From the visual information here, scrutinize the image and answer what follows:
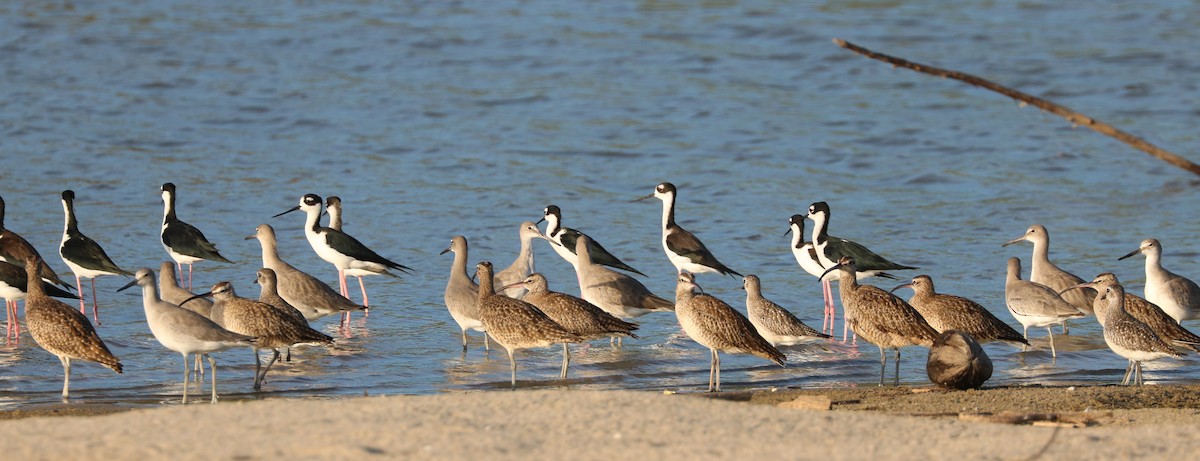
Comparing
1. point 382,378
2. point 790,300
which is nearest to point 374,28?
point 790,300

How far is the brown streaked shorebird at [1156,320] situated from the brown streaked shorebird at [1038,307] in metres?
0.43

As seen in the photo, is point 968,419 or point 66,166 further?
point 66,166

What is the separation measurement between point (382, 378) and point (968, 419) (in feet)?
15.5

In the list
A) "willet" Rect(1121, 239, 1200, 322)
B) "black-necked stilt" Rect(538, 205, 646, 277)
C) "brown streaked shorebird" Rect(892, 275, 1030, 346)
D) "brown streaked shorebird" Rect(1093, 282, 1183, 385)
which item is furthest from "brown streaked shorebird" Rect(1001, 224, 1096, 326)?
"black-necked stilt" Rect(538, 205, 646, 277)

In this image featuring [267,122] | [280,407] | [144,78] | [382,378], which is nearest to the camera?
[280,407]

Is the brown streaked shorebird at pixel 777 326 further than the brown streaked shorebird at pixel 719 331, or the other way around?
the brown streaked shorebird at pixel 777 326

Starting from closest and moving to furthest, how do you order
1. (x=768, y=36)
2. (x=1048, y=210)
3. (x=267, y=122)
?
(x=1048, y=210) < (x=267, y=122) < (x=768, y=36)

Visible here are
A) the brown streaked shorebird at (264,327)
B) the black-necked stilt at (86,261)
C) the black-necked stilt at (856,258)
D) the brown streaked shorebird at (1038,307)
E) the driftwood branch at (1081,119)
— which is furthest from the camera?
the black-necked stilt at (856,258)

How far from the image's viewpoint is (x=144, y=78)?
28.6m

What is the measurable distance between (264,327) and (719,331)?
3184 millimetres

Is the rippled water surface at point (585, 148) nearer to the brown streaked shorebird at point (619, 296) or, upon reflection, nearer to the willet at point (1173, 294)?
the brown streaked shorebird at point (619, 296)

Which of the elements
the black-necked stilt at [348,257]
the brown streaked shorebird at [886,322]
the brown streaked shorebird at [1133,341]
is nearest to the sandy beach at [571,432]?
the brown streaked shorebird at [1133,341]

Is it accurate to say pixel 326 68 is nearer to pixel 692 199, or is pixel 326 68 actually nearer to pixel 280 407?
pixel 692 199

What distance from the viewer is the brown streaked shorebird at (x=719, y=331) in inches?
460
